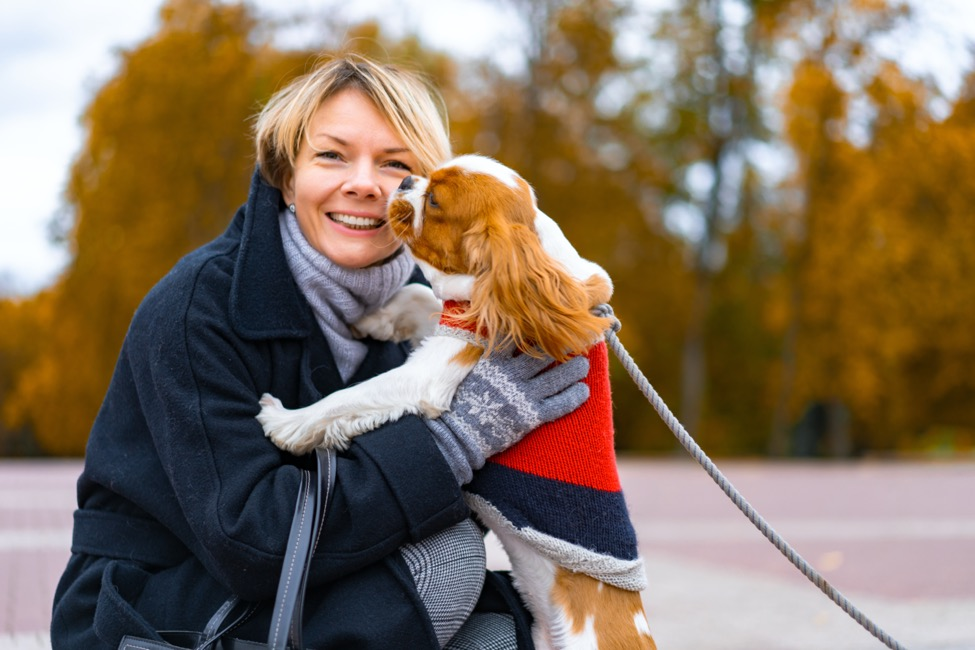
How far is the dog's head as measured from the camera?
265 centimetres

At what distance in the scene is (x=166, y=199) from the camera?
757 inches

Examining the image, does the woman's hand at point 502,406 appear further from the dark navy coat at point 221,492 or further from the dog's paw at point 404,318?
the dog's paw at point 404,318

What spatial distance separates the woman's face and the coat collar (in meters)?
0.12

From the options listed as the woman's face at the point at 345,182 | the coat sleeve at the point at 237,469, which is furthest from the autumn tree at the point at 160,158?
the coat sleeve at the point at 237,469

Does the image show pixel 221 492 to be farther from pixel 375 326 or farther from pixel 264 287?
pixel 375 326

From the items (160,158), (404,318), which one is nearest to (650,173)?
(160,158)

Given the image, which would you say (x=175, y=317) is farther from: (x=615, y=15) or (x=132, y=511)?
(x=615, y=15)

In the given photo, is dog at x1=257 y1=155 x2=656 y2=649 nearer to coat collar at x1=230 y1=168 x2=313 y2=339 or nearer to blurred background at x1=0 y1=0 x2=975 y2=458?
coat collar at x1=230 y1=168 x2=313 y2=339

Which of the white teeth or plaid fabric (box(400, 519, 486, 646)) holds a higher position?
the white teeth

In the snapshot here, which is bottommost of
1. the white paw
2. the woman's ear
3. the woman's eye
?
the white paw

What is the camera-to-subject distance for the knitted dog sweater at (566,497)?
2.70 metres

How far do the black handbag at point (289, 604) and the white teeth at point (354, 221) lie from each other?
0.75 metres

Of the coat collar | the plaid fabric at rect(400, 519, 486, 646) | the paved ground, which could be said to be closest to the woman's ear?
the coat collar

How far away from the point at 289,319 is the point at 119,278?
17538 millimetres
